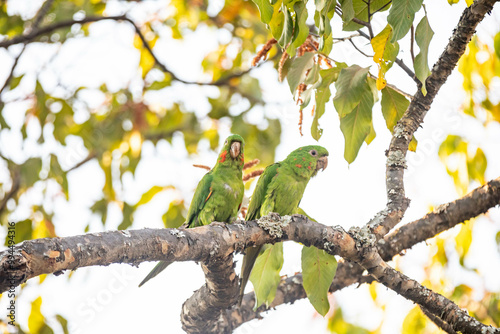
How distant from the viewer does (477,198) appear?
2.92 metres

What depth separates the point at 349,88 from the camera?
2371mm

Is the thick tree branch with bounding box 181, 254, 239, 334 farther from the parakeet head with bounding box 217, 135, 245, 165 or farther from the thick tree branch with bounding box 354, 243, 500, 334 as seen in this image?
the parakeet head with bounding box 217, 135, 245, 165

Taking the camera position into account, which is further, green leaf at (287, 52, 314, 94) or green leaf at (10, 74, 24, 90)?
green leaf at (10, 74, 24, 90)

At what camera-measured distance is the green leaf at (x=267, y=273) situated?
8.94 feet

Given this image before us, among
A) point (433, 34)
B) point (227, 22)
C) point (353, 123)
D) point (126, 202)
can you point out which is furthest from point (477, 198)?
point (227, 22)

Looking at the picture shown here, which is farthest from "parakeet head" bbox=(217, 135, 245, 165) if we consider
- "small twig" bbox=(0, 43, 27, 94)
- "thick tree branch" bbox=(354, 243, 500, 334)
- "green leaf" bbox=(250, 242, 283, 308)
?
"small twig" bbox=(0, 43, 27, 94)

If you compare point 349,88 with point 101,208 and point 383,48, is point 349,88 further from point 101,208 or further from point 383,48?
point 101,208

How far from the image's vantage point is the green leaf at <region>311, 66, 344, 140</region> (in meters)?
2.55

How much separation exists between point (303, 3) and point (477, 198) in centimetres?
182

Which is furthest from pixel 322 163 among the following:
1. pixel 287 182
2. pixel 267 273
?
pixel 267 273

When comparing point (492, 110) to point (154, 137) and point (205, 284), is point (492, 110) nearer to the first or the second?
point (205, 284)

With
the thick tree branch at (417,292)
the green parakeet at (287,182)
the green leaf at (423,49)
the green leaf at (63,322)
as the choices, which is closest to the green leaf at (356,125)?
the green leaf at (423,49)

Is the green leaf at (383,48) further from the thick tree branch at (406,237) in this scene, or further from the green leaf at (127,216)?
the green leaf at (127,216)

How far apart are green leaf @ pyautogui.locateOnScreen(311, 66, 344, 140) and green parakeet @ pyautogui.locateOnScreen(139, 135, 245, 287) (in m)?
0.89
